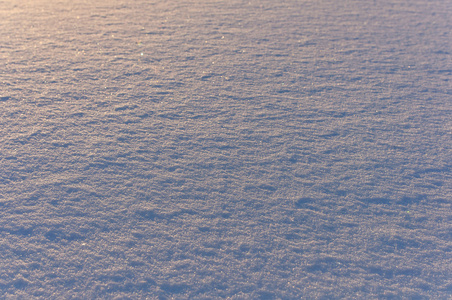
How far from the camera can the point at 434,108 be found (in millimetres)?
4582

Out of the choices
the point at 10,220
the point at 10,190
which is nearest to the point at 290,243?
the point at 10,220

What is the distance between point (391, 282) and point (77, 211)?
2.72 meters

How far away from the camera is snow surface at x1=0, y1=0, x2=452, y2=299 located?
2736 millimetres

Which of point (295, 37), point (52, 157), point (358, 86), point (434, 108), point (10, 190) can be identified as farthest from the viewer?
point (295, 37)

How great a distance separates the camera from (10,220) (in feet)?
9.91

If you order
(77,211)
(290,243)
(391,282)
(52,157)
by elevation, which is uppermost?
(52,157)

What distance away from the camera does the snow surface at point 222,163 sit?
274 centimetres

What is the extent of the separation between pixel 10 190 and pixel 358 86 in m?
4.46

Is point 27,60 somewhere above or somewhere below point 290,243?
above

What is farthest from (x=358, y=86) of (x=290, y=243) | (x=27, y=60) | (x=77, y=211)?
(x=27, y=60)

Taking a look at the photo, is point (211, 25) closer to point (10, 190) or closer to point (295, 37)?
point (295, 37)

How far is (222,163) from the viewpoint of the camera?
11.9ft

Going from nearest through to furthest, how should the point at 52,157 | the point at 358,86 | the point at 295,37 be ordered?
the point at 52,157
the point at 358,86
the point at 295,37

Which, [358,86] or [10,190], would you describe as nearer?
[10,190]
